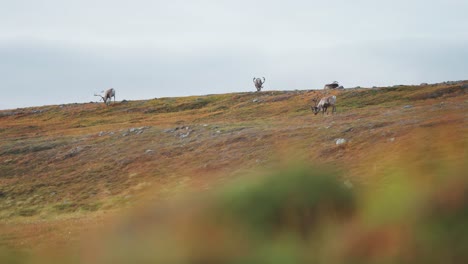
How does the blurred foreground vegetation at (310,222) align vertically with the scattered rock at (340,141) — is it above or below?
above

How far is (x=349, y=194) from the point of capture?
6758mm

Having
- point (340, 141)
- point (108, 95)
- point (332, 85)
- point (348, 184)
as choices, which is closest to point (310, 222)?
point (348, 184)

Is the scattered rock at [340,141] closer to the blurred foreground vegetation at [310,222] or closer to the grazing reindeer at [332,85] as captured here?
the blurred foreground vegetation at [310,222]

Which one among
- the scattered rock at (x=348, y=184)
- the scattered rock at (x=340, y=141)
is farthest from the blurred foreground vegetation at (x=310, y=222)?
the scattered rock at (x=340, y=141)

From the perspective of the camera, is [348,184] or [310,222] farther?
[348,184]

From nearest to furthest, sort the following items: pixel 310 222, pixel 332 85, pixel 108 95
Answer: pixel 310 222
pixel 332 85
pixel 108 95

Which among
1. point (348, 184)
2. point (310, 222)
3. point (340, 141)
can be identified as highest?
point (348, 184)

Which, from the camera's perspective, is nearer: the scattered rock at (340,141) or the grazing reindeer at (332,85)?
the scattered rock at (340,141)

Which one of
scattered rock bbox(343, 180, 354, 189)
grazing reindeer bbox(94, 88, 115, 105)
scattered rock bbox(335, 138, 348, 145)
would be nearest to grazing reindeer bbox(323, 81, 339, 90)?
grazing reindeer bbox(94, 88, 115, 105)

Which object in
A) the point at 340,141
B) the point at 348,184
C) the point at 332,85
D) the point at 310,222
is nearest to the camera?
the point at 310,222

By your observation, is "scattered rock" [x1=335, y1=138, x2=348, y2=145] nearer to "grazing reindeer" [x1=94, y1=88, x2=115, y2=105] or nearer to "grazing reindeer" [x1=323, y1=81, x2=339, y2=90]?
"grazing reindeer" [x1=323, y1=81, x2=339, y2=90]

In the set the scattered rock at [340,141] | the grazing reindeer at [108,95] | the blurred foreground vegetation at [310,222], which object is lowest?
the scattered rock at [340,141]

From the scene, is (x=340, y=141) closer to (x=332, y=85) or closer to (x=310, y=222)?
(x=310, y=222)

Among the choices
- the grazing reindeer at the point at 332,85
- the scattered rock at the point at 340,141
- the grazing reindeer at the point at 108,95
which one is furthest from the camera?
the grazing reindeer at the point at 108,95
